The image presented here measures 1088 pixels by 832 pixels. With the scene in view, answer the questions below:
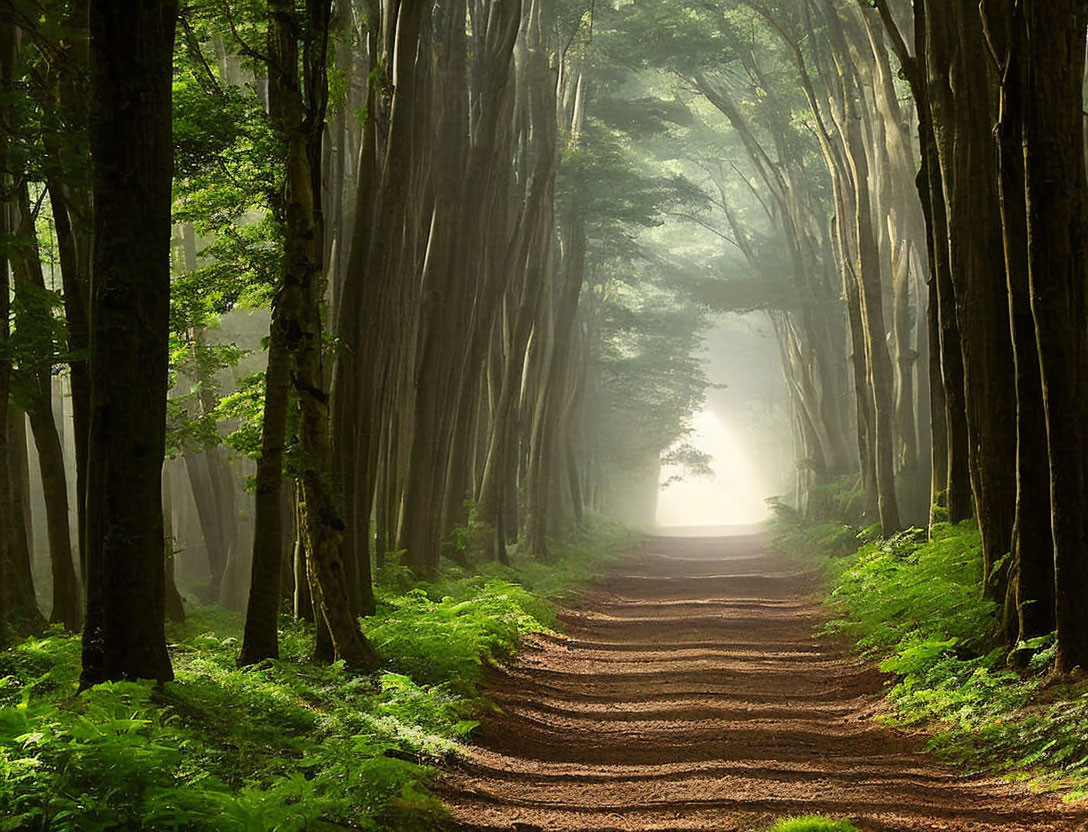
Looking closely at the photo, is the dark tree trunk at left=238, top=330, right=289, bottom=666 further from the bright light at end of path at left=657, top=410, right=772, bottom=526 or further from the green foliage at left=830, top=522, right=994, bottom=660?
the bright light at end of path at left=657, top=410, right=772, bottom=526

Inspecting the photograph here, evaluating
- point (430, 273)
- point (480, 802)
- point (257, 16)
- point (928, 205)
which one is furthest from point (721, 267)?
point (480, 802)

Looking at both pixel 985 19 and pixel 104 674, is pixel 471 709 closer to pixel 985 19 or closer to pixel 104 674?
pixel 104 674

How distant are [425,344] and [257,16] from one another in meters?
6.18

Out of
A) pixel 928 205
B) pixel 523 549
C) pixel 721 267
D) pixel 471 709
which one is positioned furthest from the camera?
pixel 721 267

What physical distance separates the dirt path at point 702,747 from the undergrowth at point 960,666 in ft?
0.79

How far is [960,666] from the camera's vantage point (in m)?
8.12

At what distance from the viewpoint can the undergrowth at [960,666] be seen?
6090 mm

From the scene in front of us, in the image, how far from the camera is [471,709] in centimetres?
806

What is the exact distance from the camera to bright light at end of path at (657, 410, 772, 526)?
79.6m

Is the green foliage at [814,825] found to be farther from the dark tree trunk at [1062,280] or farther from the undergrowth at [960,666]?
the dark tree trunk at [1062,280]

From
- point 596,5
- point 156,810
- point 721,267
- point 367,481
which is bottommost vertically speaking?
point 156,810

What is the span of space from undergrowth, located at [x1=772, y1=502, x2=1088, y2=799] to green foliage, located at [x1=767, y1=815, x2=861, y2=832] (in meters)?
1.15

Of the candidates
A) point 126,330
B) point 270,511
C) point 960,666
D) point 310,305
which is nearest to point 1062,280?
point 960,666

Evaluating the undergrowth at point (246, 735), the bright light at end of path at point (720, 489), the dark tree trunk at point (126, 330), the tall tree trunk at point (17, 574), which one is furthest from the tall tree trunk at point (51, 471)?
the bright light at end of path at point (720, 489)
